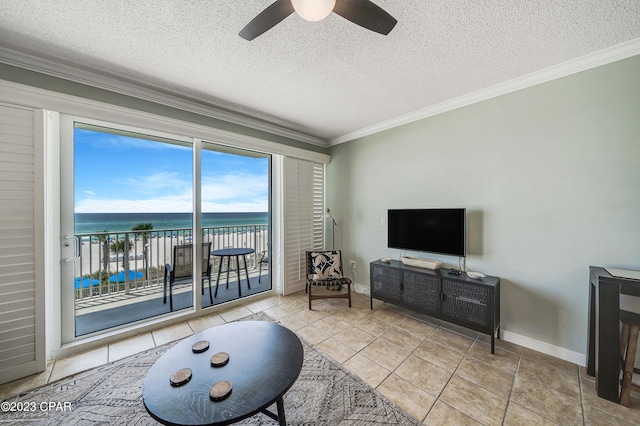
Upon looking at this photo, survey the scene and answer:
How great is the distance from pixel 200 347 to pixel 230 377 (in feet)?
1.30

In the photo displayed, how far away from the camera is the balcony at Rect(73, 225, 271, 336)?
9.39 ft

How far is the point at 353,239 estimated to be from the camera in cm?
381

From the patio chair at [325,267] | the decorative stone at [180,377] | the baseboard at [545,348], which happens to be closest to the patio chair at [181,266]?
the patio chair at [325,267]

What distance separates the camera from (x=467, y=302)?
225 cm

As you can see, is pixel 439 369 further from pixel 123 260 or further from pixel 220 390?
pixel 123 260

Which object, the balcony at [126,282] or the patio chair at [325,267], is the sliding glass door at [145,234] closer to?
the balcony at [126,282]

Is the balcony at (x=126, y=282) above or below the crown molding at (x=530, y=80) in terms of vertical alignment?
below

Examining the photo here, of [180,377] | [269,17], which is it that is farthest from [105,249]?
[269,17]

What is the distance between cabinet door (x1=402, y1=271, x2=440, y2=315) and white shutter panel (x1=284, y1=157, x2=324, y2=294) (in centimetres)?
175

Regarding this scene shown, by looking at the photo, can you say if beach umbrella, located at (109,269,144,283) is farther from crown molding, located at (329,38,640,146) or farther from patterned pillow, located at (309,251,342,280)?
crown molding, located at (329,38,640,146)

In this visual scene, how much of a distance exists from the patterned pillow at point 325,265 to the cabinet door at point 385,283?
0.63 meters

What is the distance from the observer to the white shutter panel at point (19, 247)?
1.72 metres

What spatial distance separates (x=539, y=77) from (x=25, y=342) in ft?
16.5

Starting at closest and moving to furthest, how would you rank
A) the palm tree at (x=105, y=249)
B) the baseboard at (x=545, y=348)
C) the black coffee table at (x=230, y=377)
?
the black coffee table at (x=230, y=377) < the baseboard at (x=545, y=348) < the palm tree at (x=105, y=249)
